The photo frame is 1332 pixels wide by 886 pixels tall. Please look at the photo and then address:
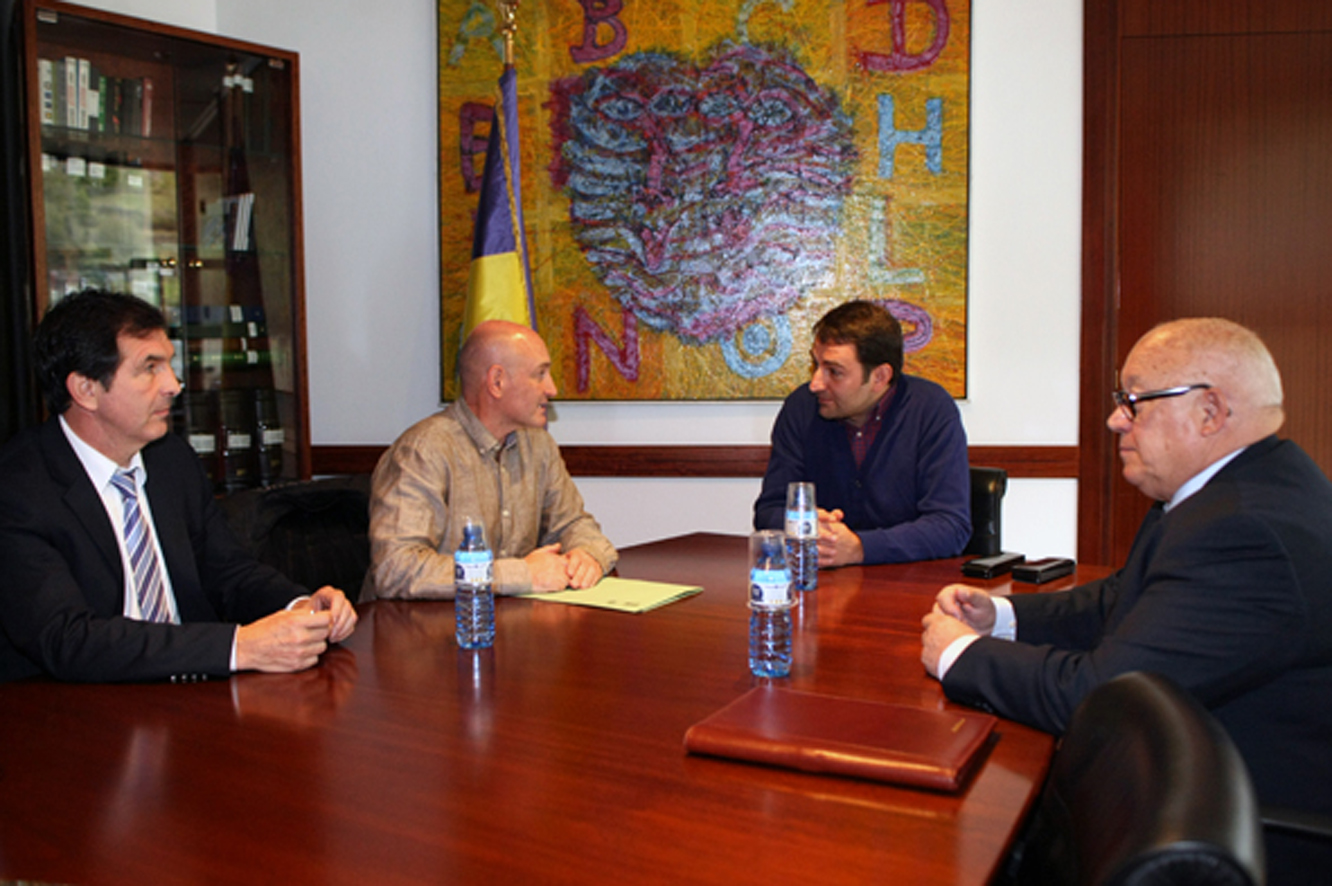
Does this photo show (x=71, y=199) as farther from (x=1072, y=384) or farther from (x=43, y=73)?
(x=1072, y=384)

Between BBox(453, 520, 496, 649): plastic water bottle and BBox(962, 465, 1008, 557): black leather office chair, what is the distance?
5.51 ft

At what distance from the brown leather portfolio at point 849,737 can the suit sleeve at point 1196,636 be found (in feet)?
0.29

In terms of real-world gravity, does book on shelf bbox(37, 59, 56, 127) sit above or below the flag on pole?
above

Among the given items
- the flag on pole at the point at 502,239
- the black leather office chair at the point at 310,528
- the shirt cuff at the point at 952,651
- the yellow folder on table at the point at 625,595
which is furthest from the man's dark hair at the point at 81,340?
the flag on pole at the point at 502,239

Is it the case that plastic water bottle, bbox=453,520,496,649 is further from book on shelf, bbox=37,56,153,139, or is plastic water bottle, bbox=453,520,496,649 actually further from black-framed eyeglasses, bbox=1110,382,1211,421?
book on shelf, bbox=37,56,153,139

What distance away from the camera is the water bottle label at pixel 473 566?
1.81 meters

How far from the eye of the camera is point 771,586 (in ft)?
5.42

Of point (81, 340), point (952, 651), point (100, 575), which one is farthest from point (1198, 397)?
point (81, 340)

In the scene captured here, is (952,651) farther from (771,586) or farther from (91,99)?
(91,99)

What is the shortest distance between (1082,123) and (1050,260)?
530mm

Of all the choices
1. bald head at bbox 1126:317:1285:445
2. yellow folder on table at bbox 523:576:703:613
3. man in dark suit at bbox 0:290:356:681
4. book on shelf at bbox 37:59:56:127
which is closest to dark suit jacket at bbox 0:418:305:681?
man in dark suit at bbox 0:290:356:681

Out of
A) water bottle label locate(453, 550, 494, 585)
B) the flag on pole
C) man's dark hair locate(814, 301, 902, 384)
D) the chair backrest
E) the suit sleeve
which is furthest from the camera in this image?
the flag on pole

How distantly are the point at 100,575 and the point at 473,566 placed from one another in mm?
722

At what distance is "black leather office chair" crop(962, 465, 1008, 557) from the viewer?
10.0 feet
